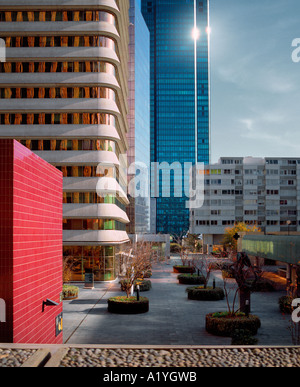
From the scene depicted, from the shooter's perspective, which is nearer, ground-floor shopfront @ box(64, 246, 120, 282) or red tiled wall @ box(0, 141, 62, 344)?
red tiled wall @ box(0, 141, 62, 344)

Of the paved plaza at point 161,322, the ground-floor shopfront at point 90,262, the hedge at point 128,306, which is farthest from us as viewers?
the ground-floor shopfront at point 90,262

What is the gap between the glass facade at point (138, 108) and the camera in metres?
86.1

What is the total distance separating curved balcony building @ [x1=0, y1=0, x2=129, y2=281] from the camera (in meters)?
47.3

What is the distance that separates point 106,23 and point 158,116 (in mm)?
151799

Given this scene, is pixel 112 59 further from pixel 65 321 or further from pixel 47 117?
pixel 65 321

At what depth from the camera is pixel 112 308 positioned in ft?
92.8

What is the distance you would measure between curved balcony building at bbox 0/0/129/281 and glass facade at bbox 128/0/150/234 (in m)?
36.8

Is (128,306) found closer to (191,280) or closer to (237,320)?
(237,320)

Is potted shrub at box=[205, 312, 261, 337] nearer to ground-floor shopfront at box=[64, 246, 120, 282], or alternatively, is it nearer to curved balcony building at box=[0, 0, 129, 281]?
ground-floor shopfront at box=[64, 246, 120, 282]

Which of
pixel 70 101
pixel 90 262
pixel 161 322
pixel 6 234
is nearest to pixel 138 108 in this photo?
pixel 70 101

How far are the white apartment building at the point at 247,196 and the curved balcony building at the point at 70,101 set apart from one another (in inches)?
2897

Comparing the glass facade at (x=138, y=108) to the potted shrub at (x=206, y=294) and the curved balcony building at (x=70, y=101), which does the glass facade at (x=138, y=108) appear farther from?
the potted shrub at (x=206, y=294)

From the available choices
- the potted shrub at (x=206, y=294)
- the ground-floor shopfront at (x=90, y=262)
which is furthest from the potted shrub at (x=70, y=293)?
the ground-floor shopfront at (x=90, y=262)

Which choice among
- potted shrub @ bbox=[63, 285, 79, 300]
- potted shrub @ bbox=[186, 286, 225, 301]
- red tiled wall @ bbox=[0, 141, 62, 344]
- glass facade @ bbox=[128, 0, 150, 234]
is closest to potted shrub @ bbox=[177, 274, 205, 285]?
potted shrub @ bbox=[186, 286, 225, 301]
